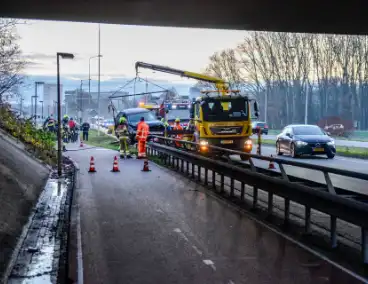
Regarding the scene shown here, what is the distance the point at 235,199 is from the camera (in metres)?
12.2

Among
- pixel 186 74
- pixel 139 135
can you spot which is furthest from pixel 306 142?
pixel 139 135

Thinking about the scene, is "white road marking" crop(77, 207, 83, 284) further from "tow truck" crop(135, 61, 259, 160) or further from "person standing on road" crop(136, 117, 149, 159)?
"tow truck" crop(135, 61, 259, 160)

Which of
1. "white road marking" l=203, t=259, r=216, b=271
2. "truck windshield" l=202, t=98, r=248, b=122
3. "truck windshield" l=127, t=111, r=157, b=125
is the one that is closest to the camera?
"white road marking" l=203, t=259, r=216, b=271

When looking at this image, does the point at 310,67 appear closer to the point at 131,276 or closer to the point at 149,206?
the point at 149,206

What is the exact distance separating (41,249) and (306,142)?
19649 mm

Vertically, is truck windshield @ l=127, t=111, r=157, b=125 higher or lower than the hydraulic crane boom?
lower

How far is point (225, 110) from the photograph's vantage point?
24.0 meters

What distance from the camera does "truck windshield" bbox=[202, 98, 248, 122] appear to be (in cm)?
2381

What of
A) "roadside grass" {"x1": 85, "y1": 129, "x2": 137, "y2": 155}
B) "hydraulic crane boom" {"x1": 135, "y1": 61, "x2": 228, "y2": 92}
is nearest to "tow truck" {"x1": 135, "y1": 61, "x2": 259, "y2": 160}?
"hydraulic crane boom" {"x1": 135, "y1": 61, "x2": 228, "y2": 92}

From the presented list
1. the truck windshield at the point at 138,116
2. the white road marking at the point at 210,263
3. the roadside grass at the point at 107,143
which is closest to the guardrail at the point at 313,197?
the white road marking at the point at 210,263

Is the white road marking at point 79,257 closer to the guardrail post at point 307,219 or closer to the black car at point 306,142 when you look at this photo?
the guardrail post at point 307,219

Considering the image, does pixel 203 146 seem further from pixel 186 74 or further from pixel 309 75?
pixel 309 75

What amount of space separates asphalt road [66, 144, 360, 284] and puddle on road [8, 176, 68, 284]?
1.50 feet

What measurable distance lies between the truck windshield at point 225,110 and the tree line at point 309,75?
2288cm
